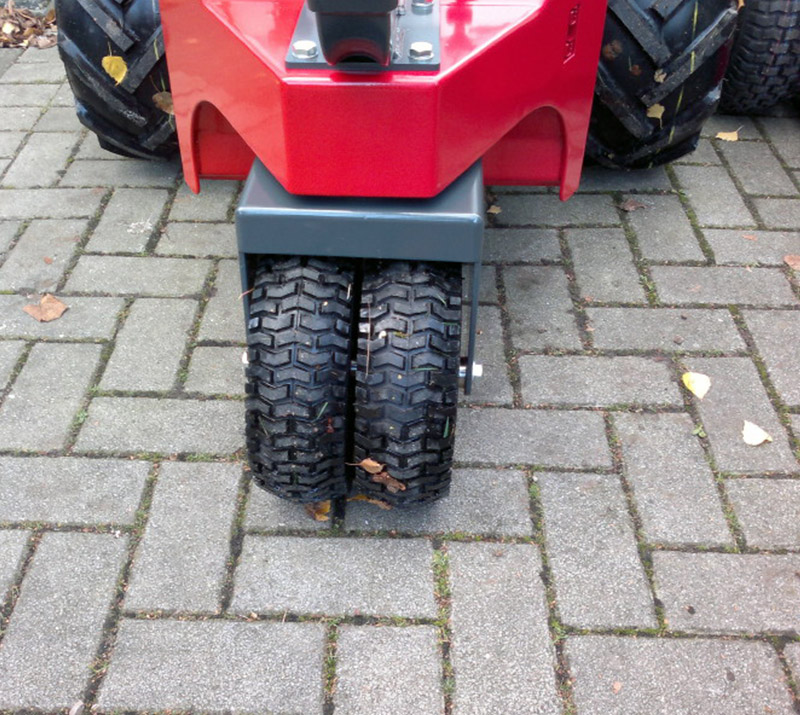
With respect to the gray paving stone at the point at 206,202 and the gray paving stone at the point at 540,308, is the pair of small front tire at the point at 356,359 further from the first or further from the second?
the gray paving stone at the point at 206,202

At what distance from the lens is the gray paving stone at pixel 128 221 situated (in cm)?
267

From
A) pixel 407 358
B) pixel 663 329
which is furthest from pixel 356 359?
pixel 663 329

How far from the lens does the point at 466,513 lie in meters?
1.90

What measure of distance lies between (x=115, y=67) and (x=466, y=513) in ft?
5.26

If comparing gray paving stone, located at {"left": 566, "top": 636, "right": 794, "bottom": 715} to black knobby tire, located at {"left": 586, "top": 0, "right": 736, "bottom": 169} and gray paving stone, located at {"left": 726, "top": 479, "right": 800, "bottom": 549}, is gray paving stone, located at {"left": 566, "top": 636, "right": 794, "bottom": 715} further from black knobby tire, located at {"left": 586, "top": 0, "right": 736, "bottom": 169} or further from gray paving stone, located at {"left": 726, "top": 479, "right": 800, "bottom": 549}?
black knobby tire, located at {"left": 586, "top": 0, "right": 736, "bottom": 169}

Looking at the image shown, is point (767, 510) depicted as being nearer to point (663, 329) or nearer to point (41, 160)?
point (663, 329)

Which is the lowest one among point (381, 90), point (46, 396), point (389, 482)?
point (46, 396)

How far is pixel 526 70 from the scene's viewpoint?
1657mm

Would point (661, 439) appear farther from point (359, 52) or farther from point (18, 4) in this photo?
point (18, 4)

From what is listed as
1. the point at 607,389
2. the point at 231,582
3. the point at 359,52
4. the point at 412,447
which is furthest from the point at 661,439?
the point at 359,52

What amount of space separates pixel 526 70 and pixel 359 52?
0.41m

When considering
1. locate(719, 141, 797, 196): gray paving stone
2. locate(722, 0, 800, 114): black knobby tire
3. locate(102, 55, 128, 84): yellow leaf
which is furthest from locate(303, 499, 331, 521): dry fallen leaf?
locate(722, 0, 800, 114): black knobby tire

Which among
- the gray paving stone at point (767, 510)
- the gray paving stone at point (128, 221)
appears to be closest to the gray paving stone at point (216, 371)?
the gray paving stone at point (128, 221)

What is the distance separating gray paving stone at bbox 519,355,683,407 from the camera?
2.17 metres
